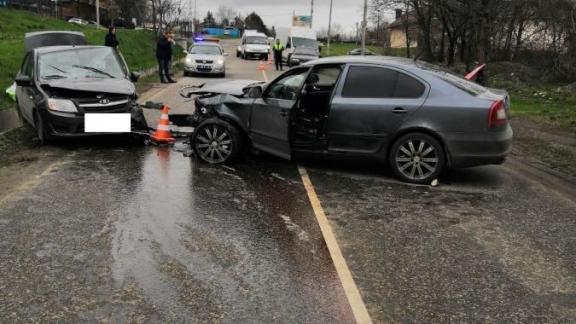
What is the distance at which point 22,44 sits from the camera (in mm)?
22203

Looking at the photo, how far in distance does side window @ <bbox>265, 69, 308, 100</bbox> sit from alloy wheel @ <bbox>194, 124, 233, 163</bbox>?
2.77 feet

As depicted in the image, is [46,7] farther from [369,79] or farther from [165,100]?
[369,79]

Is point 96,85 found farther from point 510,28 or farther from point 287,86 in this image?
point 510,28

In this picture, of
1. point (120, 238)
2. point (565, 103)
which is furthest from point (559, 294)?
point (565, 103)

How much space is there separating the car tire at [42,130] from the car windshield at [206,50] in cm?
1666

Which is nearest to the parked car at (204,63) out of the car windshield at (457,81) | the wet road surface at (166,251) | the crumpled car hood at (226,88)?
the crumpled car hood at (226,88)

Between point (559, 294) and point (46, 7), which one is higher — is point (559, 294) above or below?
below

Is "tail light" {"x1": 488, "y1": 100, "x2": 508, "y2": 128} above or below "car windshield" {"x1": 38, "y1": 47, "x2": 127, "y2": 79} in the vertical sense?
below

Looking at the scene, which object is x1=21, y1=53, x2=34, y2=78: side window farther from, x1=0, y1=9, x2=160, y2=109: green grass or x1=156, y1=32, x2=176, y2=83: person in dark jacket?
x1=156, y1=32, x2=176, y2=83: person in dark jacket

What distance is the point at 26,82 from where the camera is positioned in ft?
30.9

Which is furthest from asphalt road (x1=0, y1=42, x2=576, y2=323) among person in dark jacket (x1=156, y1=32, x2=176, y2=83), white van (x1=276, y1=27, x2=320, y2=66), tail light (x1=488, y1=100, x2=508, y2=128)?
white van (x1=276, y1=27, x2=320, y2=66)

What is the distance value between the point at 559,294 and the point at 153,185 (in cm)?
464

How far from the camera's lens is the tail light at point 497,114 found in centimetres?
702

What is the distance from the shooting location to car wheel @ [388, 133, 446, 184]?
23.9ft
